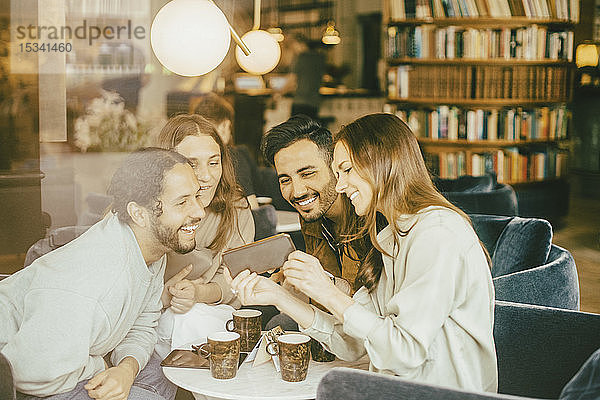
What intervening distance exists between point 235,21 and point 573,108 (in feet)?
14.0

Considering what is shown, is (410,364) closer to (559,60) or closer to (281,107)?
(281,107)

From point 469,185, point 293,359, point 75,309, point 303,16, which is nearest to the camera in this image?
point 293,359

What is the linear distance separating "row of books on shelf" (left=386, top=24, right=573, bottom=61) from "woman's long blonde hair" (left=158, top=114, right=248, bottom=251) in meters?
3.84

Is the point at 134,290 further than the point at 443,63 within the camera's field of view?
No

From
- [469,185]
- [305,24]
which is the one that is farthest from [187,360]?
[469,185]

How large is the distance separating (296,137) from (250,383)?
1.10m

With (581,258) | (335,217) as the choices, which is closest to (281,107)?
(335,217)

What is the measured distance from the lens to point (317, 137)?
2.88 metres

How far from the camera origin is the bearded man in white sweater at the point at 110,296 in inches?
86.4

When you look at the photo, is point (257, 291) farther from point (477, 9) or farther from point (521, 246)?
point (477, 9)

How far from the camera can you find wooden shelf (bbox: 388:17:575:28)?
6273mm

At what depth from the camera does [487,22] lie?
6391 mm

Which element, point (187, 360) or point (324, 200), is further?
point (324, 200)

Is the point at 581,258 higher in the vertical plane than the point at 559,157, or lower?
lower
